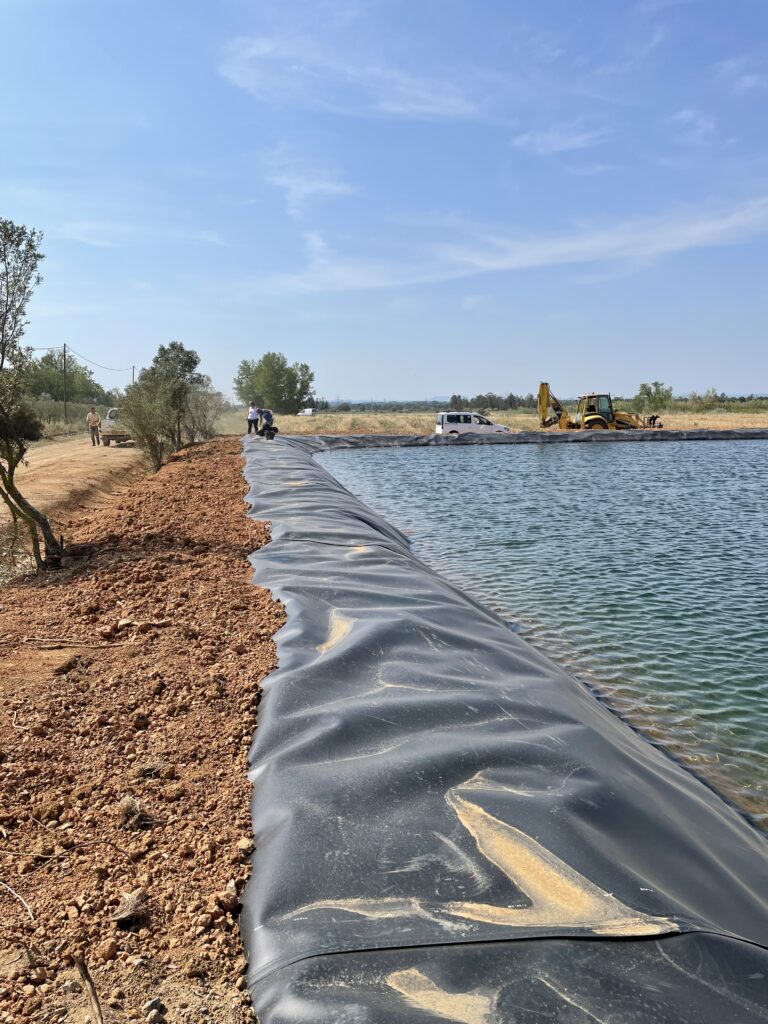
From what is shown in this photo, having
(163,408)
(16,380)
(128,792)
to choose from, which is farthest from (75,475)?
(128,792)

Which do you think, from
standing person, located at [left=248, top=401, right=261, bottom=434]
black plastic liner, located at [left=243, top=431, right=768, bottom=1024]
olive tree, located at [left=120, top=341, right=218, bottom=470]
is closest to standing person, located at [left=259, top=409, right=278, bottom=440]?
standing person, located at [left=248, top=401, right=261, bottom=434]

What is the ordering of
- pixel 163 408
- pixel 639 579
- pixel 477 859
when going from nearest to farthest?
pixel 477 859
pixel 639 579
pixel 163 408

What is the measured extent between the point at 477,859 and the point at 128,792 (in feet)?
5.12

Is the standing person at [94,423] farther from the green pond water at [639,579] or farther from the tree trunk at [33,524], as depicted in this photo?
the tree trunk at [33,524]

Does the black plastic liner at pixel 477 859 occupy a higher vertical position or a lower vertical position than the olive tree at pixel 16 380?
lower

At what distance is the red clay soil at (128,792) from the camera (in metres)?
1.96

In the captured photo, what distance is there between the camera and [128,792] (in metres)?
2.88

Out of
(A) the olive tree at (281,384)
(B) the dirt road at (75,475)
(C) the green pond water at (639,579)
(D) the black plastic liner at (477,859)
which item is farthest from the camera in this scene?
(A) the olive tree at (281,384)

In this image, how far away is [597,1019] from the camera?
1.67 metres

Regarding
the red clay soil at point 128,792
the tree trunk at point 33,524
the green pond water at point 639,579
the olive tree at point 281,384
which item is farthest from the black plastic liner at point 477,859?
the olive tree at point 281,384

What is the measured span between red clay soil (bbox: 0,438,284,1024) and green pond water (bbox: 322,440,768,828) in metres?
2.74

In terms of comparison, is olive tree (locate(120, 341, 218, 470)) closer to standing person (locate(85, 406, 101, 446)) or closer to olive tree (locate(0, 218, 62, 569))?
standing person (locate(85, 406, 101, 446))

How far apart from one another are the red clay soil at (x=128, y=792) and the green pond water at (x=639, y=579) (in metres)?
2.74

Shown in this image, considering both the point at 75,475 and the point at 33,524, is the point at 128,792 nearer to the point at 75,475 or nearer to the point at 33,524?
the point at 33,524
